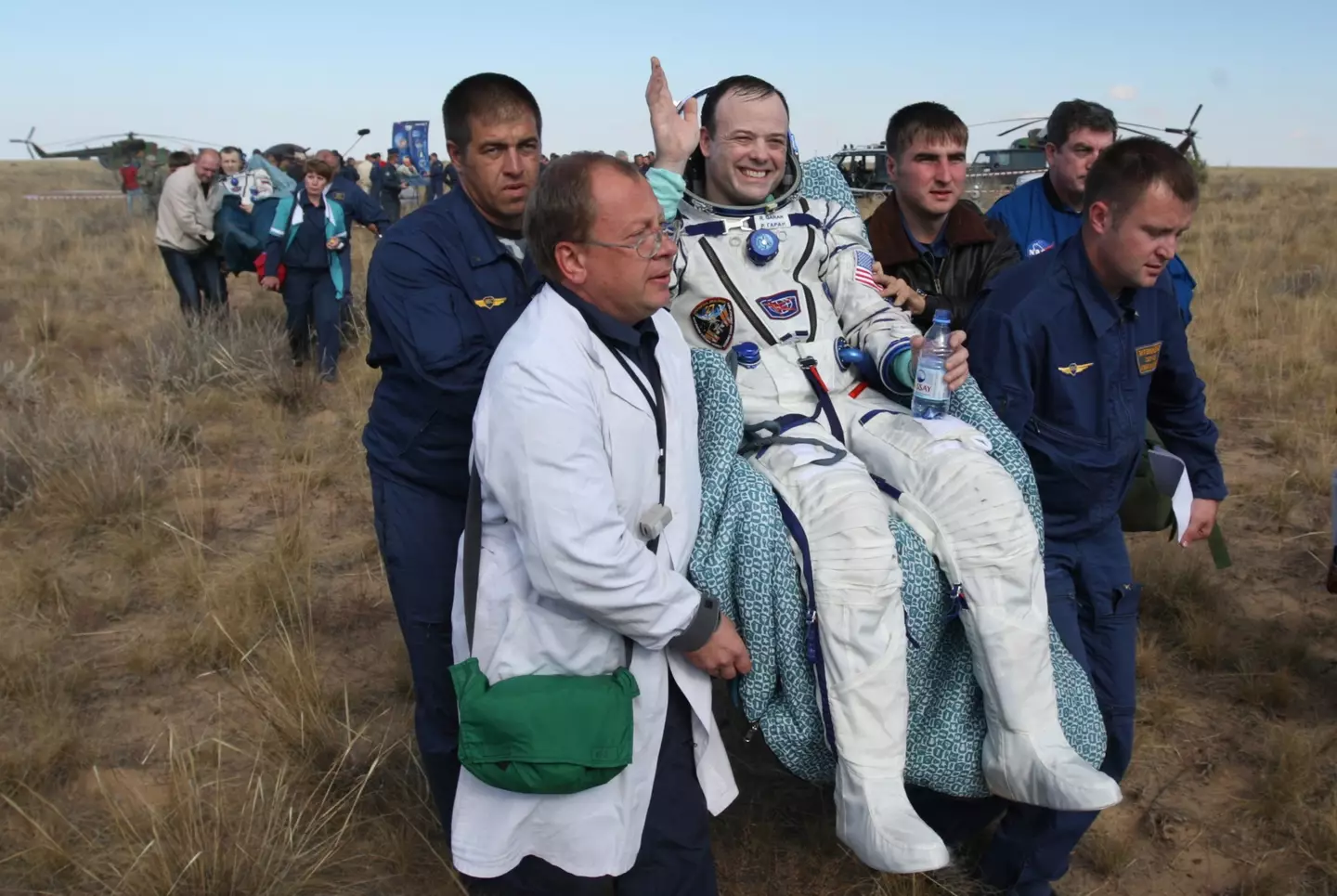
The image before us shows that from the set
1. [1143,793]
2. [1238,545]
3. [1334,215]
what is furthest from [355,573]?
[1334,215]

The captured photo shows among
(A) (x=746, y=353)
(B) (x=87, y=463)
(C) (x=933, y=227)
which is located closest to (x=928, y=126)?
(C) (x=933, y=227)

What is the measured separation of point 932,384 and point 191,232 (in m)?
9.15

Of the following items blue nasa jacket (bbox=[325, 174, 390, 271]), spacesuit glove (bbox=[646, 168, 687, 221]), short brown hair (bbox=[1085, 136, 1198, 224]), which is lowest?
blue nasa jacket (bbox=[325, 174, 390, 271])

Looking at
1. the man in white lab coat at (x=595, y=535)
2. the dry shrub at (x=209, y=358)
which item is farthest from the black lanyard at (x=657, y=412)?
the dry shrub at (x=209, y=358)

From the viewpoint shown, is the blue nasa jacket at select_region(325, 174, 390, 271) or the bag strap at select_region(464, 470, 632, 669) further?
the blue nasa jacket at select_region(325, 174, 390, 271)

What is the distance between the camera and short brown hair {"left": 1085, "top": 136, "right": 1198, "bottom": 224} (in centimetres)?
279

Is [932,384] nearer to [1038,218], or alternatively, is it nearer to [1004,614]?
[1004,614]

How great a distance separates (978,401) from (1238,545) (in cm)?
357

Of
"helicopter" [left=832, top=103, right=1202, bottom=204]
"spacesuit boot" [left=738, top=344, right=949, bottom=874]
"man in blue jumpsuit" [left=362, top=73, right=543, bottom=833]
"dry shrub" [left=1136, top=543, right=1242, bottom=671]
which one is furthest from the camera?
"helicopter" [left=832, top=103, right=1202, bottom=204]

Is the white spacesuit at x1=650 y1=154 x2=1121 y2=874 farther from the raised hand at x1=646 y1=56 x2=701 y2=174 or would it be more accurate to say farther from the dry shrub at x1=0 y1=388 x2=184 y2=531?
the dry shrub at x1=0 y1=388 x2=184 y2=531

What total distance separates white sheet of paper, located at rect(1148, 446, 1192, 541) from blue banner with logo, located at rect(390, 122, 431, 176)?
95.9ft

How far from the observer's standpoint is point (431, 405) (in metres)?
2.72

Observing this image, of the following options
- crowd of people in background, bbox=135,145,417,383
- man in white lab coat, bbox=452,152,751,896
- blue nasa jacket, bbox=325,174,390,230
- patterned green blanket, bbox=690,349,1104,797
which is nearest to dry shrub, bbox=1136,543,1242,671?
patterned green blanket, bbox=690,349,1104,797

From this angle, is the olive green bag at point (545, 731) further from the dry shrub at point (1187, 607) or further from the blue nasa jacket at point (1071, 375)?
the dry shrub at point (1187, 607)
